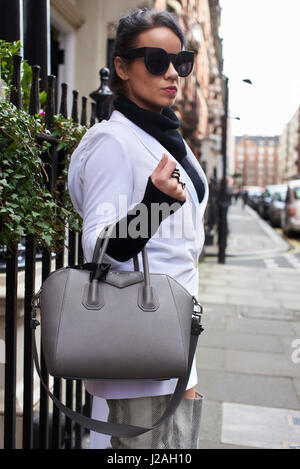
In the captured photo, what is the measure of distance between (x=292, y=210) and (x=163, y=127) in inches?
633

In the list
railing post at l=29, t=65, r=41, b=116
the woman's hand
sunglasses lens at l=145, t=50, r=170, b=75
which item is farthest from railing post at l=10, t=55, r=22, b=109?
the woman's hand

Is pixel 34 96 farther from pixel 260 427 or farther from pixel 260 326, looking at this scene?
pixel 260 326

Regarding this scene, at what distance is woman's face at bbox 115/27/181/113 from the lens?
154 cm

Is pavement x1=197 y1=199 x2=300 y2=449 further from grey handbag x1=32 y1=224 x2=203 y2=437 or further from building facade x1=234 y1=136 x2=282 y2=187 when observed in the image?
building facade x1=234 y1=136 x2=282 y2=187

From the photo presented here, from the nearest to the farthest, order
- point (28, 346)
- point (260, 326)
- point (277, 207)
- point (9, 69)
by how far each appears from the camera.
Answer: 1. point (28, 346)
2. point (9, 69)
3. point (260, 326)
4. point (277, 207)

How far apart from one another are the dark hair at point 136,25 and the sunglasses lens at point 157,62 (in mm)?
77

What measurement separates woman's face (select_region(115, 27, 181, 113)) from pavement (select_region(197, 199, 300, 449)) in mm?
2244

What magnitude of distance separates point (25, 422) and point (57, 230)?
2.73ft

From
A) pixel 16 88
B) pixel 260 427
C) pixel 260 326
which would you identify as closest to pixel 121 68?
pixel 16 88

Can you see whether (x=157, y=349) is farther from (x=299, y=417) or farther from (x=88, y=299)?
(x=299, y=417)

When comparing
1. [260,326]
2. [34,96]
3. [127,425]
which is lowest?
[260,326]

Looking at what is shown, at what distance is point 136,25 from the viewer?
1.55 metres

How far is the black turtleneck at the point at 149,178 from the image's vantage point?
1.35m

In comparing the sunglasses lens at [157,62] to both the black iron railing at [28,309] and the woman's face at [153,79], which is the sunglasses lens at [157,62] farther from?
the black iron railing at [28,309]
